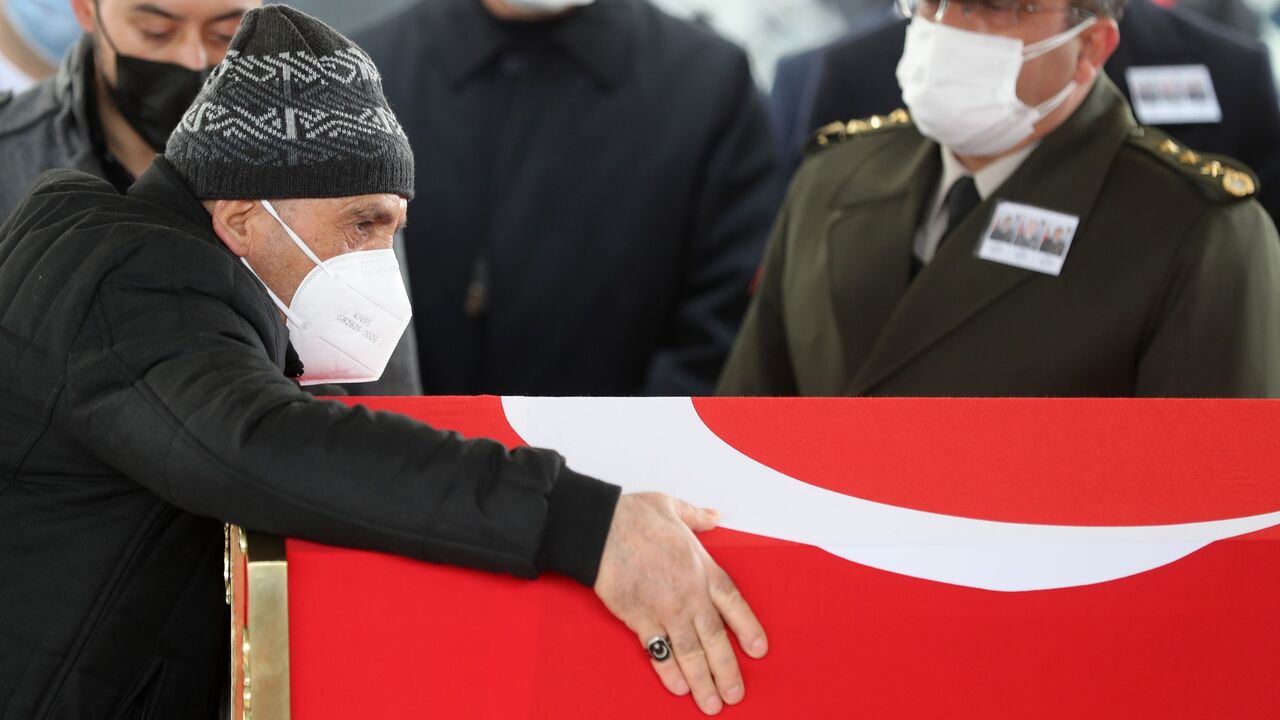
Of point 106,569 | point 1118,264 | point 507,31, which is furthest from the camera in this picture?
point 507,31

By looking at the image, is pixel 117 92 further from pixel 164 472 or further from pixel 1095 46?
pixel 1095 46

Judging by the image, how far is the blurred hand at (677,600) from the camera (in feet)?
4.32

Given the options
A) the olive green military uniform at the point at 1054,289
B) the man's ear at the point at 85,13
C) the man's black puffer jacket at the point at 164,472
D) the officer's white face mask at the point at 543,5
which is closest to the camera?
the man's black puffer jacket at the point at 164,472

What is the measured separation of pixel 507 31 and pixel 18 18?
1170mm

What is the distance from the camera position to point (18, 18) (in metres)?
3.25

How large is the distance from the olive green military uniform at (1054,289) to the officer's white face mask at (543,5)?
0.79m

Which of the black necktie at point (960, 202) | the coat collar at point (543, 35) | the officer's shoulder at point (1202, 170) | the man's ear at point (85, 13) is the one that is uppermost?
the officer's shoulder at point (1202, 170)

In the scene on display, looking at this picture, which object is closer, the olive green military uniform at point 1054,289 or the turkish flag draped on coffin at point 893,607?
the turkish flag draped on coffin at point 893,607

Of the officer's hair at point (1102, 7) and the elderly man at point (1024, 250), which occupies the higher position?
the officer's hair at point (1102, 7)

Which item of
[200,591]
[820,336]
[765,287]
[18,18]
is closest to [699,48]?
[765,287]

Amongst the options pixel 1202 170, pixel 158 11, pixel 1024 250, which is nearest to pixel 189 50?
pixel 158 11

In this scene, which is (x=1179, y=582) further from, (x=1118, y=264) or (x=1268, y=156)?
(x=1268, y=156)

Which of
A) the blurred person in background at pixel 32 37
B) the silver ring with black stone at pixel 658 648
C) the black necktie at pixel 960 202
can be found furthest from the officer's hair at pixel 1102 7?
the blurred person in background at pixel 32 37

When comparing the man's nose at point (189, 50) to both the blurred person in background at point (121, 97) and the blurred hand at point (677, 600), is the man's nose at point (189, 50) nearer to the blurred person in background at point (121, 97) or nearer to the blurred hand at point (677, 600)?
the blurred person in background at point (121, 97)
